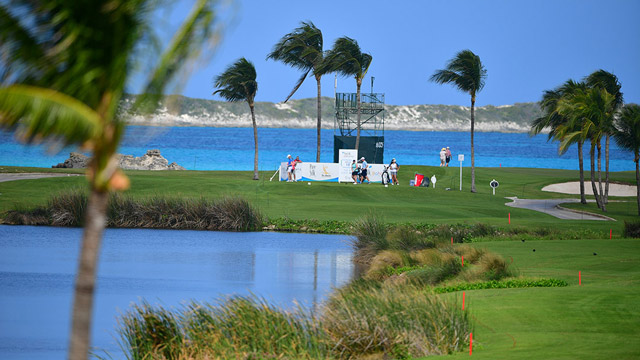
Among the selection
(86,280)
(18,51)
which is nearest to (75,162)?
(18,51)

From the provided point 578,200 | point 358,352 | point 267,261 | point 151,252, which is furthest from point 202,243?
point 578,200

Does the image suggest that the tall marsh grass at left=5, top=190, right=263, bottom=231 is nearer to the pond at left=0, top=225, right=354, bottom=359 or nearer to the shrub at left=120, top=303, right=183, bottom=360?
the pond at left=0, top=225, right=354, bottom=359

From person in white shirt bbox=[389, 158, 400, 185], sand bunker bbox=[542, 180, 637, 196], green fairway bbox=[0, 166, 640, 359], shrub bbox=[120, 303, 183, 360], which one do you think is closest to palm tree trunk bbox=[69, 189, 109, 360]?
shrub bbox=[120, 303, 183, 360]

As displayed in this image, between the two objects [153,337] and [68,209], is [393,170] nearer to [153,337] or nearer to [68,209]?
[68,209]

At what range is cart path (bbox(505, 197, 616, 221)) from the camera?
37.8 meters

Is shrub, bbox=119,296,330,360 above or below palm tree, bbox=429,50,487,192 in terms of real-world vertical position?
below

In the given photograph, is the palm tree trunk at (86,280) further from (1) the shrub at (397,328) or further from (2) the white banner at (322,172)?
(2) the white banner at (322,172)

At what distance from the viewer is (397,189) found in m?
44.1

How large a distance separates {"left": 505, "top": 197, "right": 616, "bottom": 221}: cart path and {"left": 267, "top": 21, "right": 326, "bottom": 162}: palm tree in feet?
46.8

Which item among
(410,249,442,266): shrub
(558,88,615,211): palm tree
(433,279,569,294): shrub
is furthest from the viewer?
(558,88,615,211): palm tree

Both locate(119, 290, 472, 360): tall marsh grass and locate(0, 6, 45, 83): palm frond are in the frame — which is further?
locate(119, 290, 472, 360): tall marsh grass

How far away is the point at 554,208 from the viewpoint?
4138 centimetres

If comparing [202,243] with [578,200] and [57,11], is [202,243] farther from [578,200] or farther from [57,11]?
[578,200]

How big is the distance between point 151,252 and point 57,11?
68.5ft
